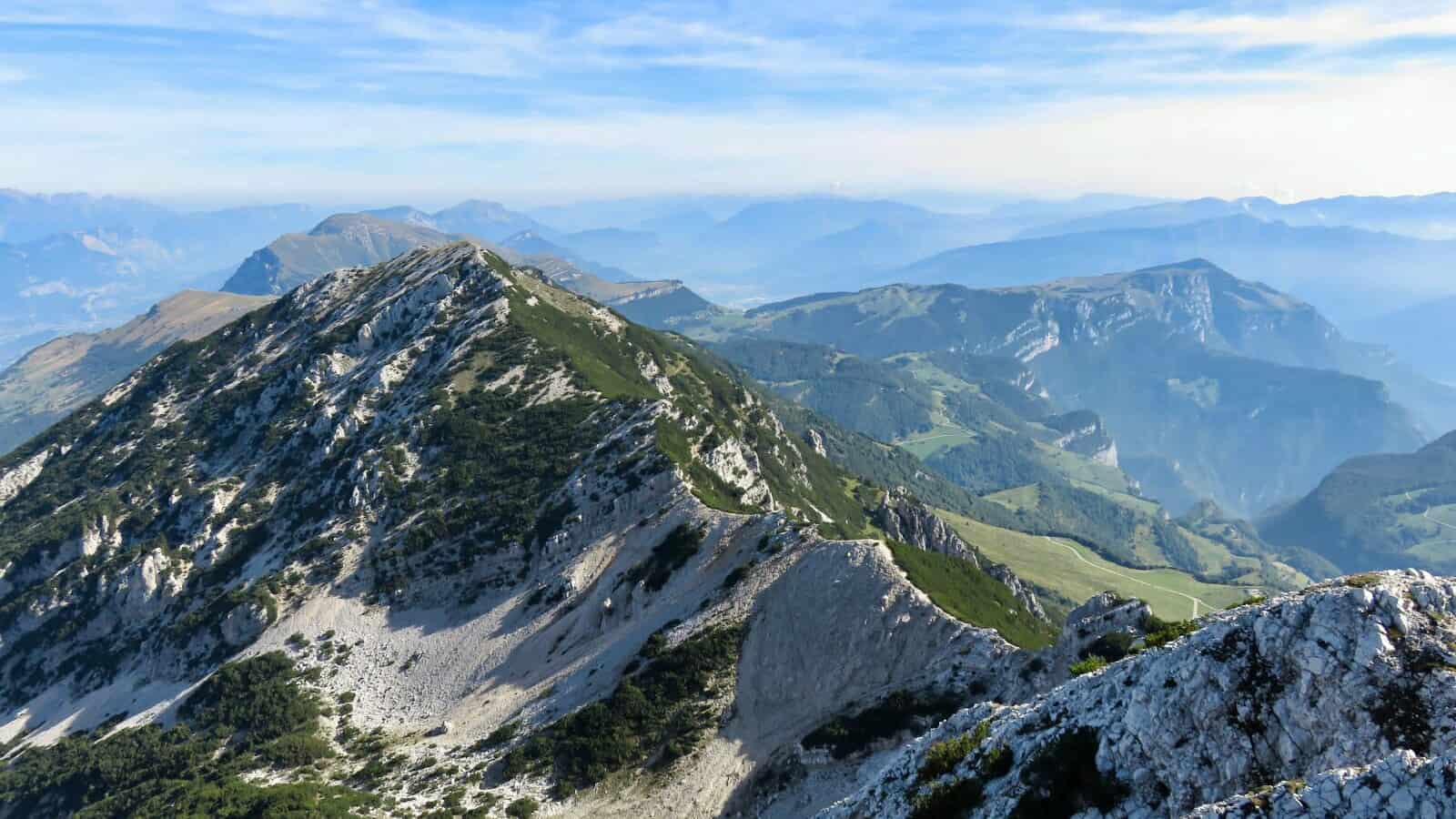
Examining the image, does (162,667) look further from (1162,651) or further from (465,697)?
(1162,651)

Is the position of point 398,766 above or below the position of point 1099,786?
below

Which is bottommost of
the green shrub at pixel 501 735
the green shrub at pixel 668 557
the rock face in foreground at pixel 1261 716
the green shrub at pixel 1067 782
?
the green shrub at pixel 501 735

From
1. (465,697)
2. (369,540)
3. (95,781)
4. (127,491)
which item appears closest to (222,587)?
(369,540)

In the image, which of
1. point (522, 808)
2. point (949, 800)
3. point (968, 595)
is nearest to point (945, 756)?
point (949, 800)

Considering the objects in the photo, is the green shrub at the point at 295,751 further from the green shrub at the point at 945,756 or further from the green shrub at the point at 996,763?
the green shrub at the point at 996,763

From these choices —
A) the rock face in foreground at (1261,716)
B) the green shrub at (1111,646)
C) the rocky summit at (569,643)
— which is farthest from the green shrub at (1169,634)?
the green shrub at (1111,646)

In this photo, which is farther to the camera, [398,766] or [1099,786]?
[398,766]
